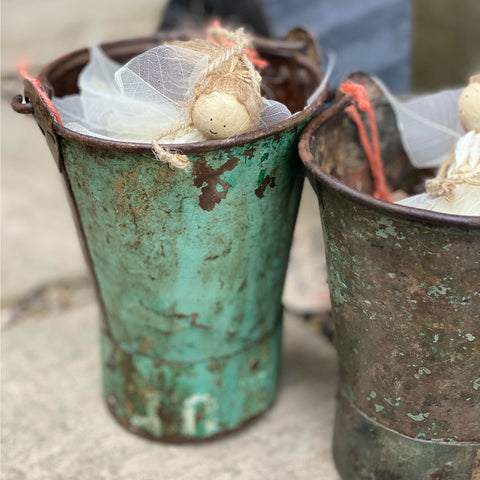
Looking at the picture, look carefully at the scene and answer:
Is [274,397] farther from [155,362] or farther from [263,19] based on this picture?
[263,19]

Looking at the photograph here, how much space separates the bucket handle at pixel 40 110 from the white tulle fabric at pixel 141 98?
45 mm

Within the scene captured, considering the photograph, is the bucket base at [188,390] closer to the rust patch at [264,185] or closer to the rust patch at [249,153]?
the rust patch at [264,185]

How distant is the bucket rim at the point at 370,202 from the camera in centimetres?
123

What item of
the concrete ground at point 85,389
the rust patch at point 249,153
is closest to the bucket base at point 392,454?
the concrete ground at point 85,389

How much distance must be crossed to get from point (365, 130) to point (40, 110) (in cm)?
84

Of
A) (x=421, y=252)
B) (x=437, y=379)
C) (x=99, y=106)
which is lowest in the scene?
(x=437, y=379)

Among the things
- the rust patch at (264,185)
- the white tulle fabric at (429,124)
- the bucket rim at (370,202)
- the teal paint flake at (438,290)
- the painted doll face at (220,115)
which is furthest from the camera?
the white tulle fabric at (429,124)

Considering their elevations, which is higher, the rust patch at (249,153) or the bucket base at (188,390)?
the rust patch at (249,153)

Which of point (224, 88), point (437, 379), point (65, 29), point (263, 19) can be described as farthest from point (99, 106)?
point (65, 29)

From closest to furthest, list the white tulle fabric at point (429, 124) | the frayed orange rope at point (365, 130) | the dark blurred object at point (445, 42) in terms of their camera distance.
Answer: the frayed orange rope at point (365, 130) < the white tulle fabric at point (429, 124) < the dark blurred object at point (445, 42)

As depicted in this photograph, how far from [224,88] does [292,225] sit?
456mm

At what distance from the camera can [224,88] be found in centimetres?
147

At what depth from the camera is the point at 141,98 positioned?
5.37 ft

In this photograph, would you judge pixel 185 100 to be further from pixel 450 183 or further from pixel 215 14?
pixel 215 14
